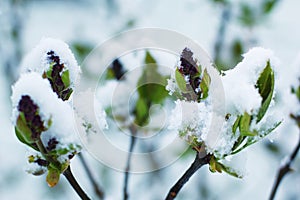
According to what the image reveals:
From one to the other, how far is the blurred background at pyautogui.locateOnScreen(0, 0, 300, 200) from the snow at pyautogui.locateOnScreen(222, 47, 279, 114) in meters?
0.61

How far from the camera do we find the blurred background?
1.29 m

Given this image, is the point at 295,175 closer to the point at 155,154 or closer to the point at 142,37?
the point at 155,154

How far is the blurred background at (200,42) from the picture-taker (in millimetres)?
1290

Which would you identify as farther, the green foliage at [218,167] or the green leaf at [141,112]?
the green leaf at [141,112]

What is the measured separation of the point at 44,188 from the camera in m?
1.58

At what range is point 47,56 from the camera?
495 millimetres

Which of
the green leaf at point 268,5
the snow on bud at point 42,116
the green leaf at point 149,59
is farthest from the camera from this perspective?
the green leaf at point 268,5

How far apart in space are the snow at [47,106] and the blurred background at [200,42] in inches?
24.1

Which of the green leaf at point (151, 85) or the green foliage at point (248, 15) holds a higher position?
the green foliage at point (248, 15)

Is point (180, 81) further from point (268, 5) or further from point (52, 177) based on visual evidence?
point (268, 5)

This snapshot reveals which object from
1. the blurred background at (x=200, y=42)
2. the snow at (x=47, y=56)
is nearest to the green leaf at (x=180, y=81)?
the snow at (x=47, y=56)

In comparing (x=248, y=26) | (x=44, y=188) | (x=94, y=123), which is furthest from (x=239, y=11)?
(x=94, y=123)

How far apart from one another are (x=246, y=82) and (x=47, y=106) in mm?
187

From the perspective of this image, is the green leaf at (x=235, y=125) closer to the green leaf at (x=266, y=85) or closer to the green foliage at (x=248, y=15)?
the green leaf at (x=266, y=85)
